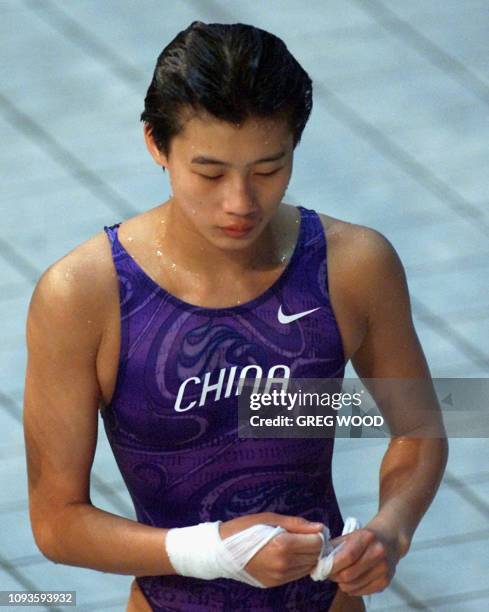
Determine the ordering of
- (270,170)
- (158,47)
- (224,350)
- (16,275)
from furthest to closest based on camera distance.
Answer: (158,47)
(16,275)
(224,350)
(270,170)

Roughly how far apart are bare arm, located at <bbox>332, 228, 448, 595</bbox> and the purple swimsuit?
0.07m

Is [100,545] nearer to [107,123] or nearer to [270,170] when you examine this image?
[270,170]

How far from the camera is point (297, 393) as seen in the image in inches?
99.4

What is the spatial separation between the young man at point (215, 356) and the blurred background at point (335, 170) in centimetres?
153

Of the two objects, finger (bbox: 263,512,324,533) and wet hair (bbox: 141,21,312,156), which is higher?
wet hair (bbox: 141,21,312,156)

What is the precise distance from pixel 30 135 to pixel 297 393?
3514 mm

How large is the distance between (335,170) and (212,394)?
3.23 metres

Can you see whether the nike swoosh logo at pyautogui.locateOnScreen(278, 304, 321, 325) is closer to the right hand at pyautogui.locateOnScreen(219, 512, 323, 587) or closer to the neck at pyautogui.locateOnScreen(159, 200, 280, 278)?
the neck at pyautogui.locateOnScreen(159, 200, 280, 278)

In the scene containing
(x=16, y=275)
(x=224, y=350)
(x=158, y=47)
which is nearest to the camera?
(x=224, y=350)

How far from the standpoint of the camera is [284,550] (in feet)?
7.41

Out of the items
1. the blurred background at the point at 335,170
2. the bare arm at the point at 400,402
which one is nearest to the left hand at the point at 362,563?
the bare arm at the point at 400,402

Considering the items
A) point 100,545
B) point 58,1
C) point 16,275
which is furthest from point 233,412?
point 58,1

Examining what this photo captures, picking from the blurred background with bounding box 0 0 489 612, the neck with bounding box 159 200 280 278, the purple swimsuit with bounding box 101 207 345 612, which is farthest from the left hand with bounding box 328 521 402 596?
the blurred background with bounding box 0 0 489 612

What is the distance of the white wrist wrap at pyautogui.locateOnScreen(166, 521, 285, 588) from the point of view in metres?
2.29
